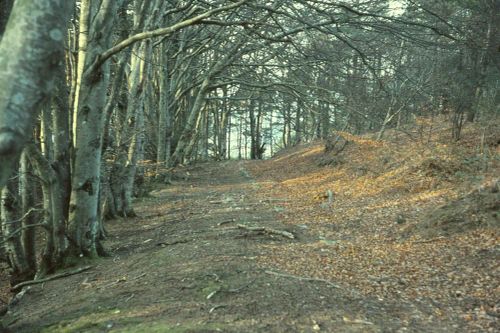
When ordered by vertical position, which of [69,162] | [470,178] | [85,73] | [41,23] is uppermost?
[85,73]

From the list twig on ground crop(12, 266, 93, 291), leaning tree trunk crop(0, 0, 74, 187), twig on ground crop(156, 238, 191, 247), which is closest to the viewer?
leaning tree trunk crop(0, 0, 74, 187)

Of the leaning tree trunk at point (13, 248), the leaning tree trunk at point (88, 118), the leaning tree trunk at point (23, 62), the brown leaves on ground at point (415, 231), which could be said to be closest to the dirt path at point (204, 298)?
the brown leaves on ground at point (415, 231)

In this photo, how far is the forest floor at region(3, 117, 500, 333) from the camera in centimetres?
457

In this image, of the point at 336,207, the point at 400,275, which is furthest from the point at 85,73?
the point at 336,207

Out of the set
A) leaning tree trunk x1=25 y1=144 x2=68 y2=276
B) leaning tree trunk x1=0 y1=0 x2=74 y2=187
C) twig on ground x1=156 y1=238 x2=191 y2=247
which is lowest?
twig on ground x1=156 y1=238 x2=191 y2=247

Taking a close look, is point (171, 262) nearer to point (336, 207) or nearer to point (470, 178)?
point (336, 207)

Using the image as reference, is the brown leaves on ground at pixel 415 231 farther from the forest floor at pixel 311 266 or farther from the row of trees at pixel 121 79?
the row of trees at pixel 121 79

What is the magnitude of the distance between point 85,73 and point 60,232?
246cm

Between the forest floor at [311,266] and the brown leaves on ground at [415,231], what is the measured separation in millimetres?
25

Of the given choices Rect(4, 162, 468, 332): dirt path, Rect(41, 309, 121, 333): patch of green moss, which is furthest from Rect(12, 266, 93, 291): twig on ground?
Rect(41, 309, 121, 333): patch of green moss

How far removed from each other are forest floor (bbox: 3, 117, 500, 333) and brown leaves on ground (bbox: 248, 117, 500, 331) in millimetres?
25

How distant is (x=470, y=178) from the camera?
9.80 m

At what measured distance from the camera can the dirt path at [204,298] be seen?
14.3ft

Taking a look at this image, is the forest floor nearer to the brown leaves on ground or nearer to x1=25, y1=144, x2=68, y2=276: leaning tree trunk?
the brown leaves on ground
